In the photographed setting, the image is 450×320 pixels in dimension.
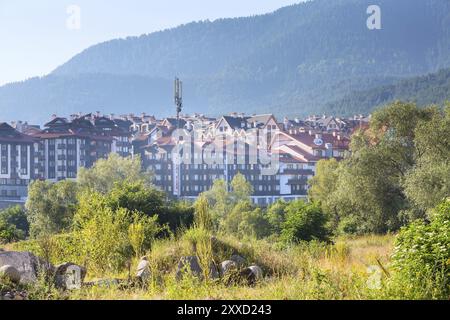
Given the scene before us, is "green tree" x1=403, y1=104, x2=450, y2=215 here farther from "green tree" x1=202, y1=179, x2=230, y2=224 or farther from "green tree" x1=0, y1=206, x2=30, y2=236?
"green tree" x1=0, y1=206, x2=30, y2=236

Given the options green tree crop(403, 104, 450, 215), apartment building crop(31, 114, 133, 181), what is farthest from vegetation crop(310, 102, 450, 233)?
apartment building crop(31, 114, 133, 181)

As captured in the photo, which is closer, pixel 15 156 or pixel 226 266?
pixel 226 266

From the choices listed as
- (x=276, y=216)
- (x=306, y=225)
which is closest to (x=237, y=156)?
(x=276, y=216)

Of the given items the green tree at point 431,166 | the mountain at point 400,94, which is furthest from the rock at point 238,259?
the mountain at point 400,94

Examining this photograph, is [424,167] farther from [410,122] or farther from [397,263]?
[397,263]

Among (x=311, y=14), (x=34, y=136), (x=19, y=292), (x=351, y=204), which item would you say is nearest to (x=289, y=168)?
(x=34, y=136)

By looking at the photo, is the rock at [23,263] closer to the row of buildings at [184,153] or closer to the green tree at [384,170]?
the green tree at [384,170]

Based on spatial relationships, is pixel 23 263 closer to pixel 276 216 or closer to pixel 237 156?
pixel 276 216
